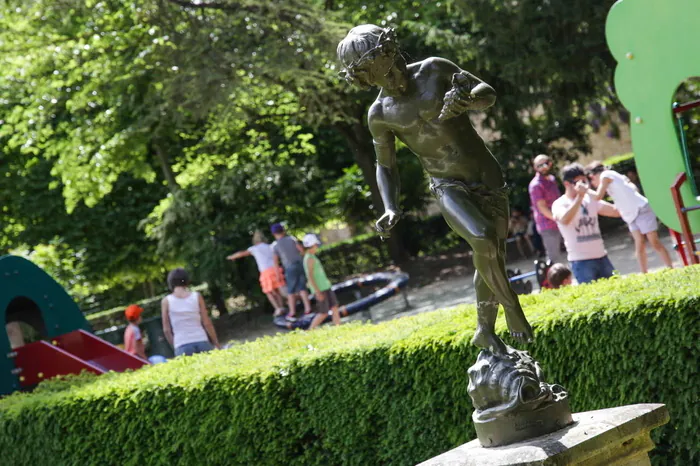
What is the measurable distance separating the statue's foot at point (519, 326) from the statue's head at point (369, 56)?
4.16 feet

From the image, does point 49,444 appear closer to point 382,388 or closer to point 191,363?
point 191,363

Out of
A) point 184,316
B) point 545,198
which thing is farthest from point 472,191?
point 545,198

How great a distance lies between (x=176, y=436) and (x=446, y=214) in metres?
3.90

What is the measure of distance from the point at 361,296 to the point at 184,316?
1152 centimetres

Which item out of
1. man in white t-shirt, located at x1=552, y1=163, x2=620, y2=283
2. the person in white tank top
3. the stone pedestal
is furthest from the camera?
the person in white tank top

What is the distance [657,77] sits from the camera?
1001 cm

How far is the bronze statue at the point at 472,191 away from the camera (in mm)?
4523

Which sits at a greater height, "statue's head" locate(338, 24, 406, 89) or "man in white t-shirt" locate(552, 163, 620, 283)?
"statue's head" locate(338, 24, 406, 89)

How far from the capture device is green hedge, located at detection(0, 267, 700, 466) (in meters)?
5.78

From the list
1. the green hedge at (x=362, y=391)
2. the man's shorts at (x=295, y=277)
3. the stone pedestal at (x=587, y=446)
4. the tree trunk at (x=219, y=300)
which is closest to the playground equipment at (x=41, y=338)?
the green hedge at (x=362, y=391)

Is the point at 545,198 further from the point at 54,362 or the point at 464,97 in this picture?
the point at 464,97

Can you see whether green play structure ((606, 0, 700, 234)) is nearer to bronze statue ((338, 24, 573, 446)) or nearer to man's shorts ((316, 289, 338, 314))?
bronze statue ((338, 24, 573, 446))

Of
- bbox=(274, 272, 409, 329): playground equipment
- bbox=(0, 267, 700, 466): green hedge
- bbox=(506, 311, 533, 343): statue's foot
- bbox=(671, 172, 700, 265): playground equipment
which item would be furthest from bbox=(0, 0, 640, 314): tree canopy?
bbox=(506, 311, 533, 343): statue's foot

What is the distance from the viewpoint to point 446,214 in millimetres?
4730
